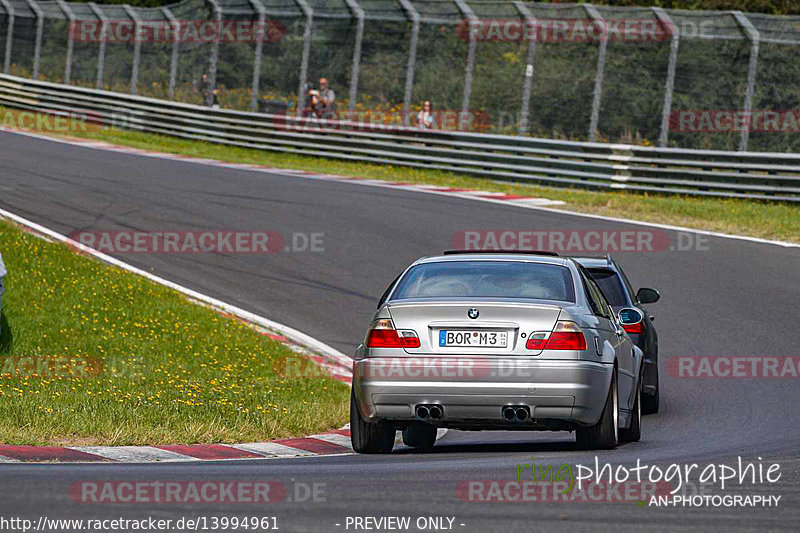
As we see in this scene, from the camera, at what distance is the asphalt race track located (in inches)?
261

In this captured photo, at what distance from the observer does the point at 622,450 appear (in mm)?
9289

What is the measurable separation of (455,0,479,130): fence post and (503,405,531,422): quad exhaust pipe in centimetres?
2093

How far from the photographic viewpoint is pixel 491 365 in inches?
343

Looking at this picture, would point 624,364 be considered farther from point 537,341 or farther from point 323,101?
point 323,101

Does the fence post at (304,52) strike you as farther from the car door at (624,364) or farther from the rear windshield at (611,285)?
the car door at (624,364)

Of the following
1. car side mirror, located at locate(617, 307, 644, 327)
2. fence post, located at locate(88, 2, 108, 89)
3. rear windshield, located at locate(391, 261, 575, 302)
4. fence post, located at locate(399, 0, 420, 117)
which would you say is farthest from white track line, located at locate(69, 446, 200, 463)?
fence post, located at locate(88, 2, 108, 89)

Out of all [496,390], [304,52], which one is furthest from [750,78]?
[496,390]

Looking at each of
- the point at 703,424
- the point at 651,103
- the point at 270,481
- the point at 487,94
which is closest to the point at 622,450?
the point at 703,424

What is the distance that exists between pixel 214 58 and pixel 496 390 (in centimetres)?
2642

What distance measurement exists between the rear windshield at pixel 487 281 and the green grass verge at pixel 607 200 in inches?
499

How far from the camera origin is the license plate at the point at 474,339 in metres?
8.75

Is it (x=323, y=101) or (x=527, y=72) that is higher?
(x=527, y=72)

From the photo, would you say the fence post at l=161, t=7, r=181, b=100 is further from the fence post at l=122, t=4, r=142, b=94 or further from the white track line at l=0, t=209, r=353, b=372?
the white track line at l=0, t=209, r=353, b=372

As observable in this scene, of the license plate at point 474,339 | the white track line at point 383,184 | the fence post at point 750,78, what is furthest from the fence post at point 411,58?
the license plate at point 474,339
